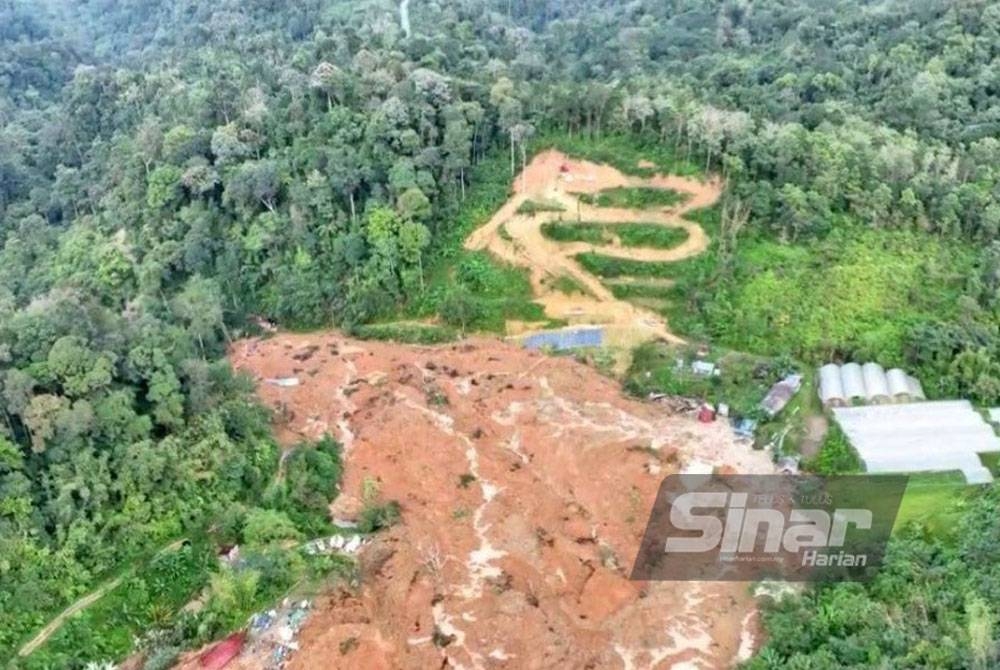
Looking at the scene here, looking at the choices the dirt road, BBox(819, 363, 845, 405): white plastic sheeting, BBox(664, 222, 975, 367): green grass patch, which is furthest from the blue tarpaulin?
the dirt road

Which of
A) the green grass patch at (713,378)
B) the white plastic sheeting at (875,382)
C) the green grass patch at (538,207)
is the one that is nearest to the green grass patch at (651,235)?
the green grass patch at (538,207)

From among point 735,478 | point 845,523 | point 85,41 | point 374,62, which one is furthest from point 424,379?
point 85,41

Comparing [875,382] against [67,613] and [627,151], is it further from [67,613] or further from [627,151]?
[67,613]

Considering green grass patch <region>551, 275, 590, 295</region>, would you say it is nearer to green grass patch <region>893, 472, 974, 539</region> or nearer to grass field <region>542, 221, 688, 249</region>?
grass field <region>542, 221, 688, 249</region>

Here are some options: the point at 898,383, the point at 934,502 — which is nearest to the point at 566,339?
the point at 898,383

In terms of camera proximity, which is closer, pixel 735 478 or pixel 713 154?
pixel 735 478

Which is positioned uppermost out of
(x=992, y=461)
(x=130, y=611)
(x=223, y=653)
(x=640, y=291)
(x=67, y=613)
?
(x=640, y=291)

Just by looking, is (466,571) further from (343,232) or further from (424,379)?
(343,232)
